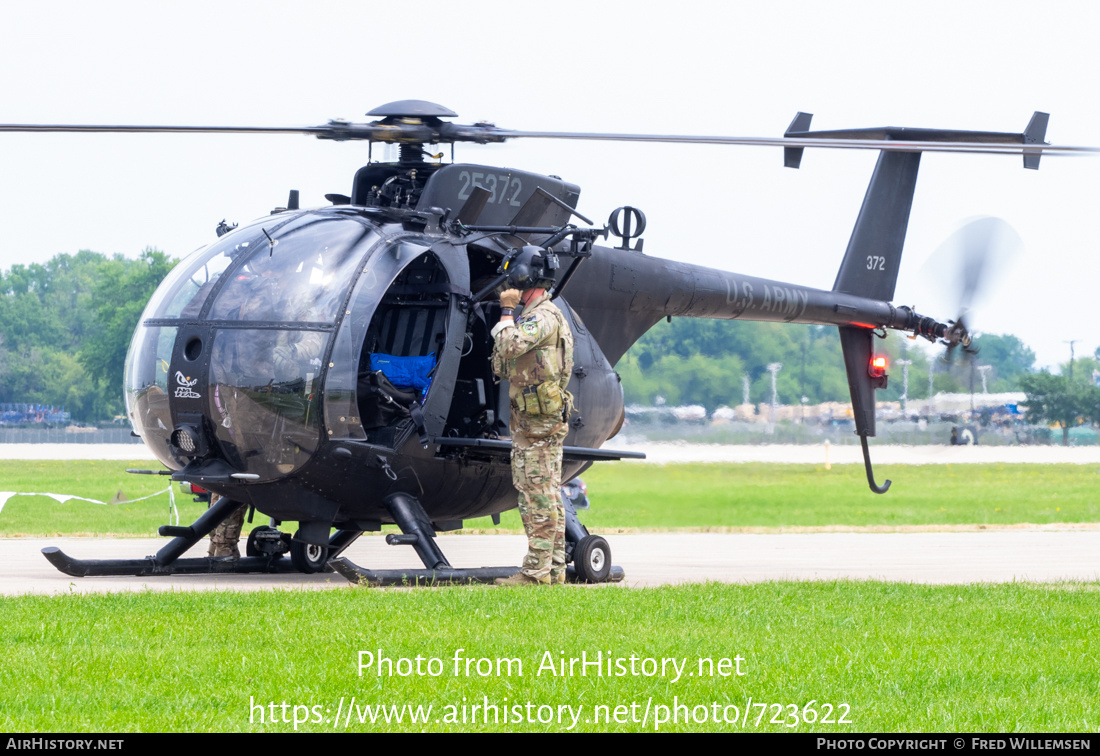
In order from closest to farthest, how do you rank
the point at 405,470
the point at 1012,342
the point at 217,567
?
1. the point at 405,470
2. the point at 217,567
3. the point at 1012,342

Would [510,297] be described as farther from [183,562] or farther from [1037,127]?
[1037,127]

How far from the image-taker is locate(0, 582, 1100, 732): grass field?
5297mm

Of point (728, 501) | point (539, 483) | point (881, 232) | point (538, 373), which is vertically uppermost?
point (881, 232)

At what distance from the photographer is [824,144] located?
9219 mm

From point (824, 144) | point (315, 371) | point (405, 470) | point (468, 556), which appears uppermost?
point (824, 144)

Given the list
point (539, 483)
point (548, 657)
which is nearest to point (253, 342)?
point (539, 483)

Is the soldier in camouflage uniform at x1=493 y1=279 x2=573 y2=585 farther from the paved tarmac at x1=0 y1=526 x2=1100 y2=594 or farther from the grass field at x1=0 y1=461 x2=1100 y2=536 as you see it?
the grass field at x1=0 y1=461 x2=1100 y2=536

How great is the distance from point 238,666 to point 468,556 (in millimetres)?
7919

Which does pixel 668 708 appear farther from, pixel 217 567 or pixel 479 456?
pixel 217 567

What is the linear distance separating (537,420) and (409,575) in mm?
1330

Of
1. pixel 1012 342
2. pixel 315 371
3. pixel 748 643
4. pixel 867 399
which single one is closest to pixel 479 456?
pixel 315 371

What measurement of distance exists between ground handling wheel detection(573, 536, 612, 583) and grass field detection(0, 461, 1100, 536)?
309 inches

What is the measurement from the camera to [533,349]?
9.79 meters

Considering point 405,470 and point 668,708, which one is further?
point 405,470
